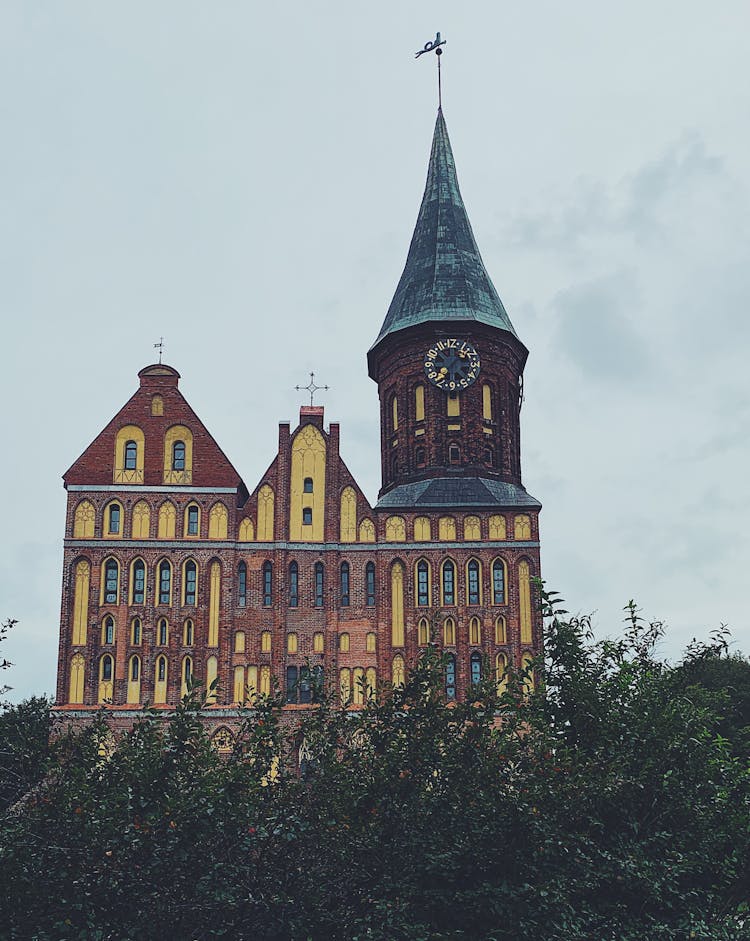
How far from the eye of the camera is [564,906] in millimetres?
17438

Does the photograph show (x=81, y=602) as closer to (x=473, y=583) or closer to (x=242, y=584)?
(x=242, y=584)

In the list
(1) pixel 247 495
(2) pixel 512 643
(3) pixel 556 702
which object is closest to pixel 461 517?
(2) pixel 512 643

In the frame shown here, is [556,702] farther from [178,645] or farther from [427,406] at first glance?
[427,406]

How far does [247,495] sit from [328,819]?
35.3m

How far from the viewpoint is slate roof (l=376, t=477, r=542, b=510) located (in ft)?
165

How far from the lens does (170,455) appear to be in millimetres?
49938

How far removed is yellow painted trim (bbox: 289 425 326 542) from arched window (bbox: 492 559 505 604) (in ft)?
23.7

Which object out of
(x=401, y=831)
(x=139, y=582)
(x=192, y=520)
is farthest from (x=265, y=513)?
(x=401, y=831)

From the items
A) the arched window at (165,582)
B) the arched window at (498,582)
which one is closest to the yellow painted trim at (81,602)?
the arched window at (165,582)

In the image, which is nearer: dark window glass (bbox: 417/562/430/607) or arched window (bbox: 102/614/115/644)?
arched window (bbox: 102/614/115/644)

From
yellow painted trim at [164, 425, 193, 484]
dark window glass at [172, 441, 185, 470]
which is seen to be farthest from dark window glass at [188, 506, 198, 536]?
dark window glass at [172, 441, 185, 470]

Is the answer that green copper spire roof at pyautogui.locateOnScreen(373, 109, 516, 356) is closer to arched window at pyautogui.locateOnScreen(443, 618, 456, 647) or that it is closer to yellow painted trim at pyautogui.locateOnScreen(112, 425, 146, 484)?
yellow painted trim at pyautogui.locateOnScreen(112, 425, 146, 484)

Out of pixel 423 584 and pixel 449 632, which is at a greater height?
pixel 423 584

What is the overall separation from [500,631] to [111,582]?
15.7 m
